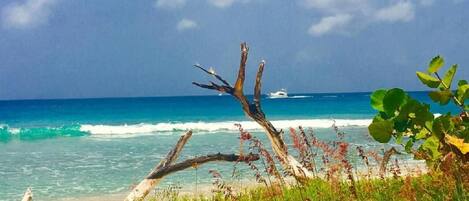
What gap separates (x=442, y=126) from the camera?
388 cm

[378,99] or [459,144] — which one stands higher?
[378,99]

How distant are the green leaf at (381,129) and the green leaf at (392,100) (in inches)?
3.7

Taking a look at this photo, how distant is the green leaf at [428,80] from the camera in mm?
3895

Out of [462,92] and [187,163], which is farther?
[187,163]

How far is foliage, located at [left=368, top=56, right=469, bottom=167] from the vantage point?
3723 mm

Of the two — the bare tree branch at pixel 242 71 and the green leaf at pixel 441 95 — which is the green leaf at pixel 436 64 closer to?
the green leaf at pixel 441 95

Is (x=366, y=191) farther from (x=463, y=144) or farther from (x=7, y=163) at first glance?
(x=7, y=163)

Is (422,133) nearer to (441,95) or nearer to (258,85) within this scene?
(441,95)

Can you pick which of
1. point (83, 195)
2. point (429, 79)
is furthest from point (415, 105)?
point (83, 195)

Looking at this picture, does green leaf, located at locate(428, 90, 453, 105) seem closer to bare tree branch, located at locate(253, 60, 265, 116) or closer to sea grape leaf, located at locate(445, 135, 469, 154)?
sea grape leaf, located at locate(445, 135, 469, 154)

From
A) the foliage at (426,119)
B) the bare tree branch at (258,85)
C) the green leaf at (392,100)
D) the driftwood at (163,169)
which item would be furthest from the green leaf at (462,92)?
the bare tree branch at (258,85)


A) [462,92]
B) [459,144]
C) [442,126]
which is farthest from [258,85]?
[459,144]

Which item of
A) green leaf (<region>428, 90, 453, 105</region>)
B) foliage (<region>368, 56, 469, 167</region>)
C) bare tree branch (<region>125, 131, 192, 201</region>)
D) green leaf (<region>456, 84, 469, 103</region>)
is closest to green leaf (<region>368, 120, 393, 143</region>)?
foliage (<region>368, 56, 469, 167</region>)

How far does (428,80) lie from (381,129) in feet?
1.62
